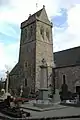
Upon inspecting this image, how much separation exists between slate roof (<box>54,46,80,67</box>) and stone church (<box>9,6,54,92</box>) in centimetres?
161

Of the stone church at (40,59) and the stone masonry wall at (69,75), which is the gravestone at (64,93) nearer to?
the stone masonry wall at (69,75)

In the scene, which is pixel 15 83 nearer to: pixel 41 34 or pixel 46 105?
pixel 41 34

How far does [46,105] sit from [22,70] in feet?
75.8

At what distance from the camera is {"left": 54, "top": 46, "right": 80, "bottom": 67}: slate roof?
36.1m

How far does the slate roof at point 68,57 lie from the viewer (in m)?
36.1

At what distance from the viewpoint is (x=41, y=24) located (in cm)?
3988

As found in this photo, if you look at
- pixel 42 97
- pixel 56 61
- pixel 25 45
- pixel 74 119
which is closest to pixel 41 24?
pixel 25 45

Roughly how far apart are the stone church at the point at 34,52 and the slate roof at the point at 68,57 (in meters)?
1.61

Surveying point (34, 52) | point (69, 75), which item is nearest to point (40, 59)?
point (34, 52)

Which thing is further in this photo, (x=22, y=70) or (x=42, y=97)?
(x=22, y=70)

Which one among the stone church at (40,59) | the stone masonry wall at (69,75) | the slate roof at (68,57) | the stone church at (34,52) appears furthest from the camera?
the stone church at (34,52)

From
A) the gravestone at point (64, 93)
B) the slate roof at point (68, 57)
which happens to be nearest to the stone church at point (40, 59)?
the slate roof at point (68, 57)

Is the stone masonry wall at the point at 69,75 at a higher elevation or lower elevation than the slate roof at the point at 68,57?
lower

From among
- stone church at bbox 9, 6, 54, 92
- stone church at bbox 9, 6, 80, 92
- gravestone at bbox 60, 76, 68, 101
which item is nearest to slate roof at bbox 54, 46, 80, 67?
stone church at bbox 9, 6, 80, 92
